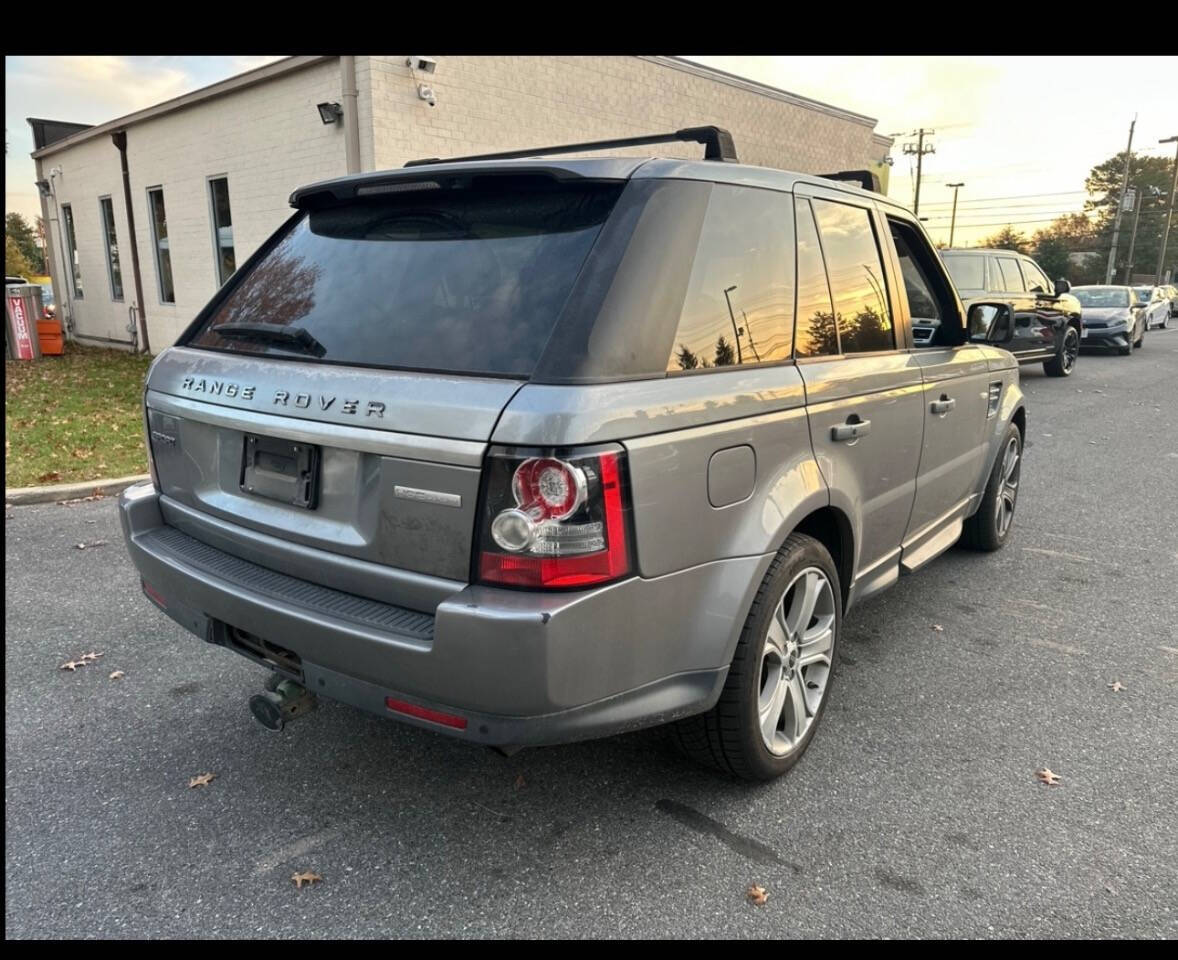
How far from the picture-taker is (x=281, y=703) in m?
2.47

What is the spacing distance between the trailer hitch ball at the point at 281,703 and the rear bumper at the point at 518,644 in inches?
7.0

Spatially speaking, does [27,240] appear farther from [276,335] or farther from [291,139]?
[276,335]

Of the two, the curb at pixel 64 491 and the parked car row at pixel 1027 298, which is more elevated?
the parked car row at pixel 1027 298

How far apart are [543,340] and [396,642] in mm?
847

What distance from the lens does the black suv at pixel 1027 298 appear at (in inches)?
484

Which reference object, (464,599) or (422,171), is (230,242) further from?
(464,599)

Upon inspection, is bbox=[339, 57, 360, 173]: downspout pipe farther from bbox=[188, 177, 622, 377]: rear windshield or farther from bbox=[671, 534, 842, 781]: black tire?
bbox=[671, 534, 842, 781]: black tire

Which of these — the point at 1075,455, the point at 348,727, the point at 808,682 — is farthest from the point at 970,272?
the point at 348,727

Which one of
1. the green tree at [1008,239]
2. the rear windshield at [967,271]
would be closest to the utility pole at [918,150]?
the green tree at [1008,239]

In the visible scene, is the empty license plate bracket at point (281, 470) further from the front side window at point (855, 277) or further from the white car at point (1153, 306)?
the white car at point (1153, 306)

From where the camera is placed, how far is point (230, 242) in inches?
520

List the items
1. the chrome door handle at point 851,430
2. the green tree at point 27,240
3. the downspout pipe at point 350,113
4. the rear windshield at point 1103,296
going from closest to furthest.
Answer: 1. the chrome door handle at point 851,430
2. the downspout pipe at point 350,113
3. the rear windshield at point 1103,296
4. the green tree at point 27,240

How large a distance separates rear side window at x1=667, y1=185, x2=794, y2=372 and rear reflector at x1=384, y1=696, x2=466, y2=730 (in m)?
1.07

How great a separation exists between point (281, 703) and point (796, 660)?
166 cm
